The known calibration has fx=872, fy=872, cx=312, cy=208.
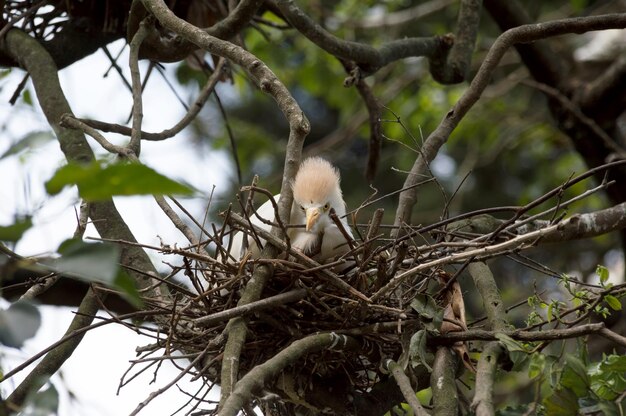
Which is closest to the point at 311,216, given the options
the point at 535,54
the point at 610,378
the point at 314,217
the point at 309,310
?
the point at 314,217

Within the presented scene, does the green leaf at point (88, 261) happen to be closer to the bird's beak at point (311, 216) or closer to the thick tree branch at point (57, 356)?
the thick tree branch at point (57, 356)

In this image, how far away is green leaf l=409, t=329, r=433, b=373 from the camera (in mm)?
2553

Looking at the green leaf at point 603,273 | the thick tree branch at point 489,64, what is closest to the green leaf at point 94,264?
the green leaf at point 603,273

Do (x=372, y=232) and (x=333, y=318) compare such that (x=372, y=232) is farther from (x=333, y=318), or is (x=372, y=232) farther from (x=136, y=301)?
(x=136, y=301)

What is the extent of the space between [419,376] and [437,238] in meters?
0.55

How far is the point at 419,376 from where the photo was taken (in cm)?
279

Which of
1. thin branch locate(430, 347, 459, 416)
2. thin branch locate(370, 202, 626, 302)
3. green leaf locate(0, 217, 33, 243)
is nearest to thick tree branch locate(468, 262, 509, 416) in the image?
thin branch locate(430, 347, 459, 416)

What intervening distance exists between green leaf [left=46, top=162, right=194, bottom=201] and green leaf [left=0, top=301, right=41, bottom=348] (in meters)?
0.37

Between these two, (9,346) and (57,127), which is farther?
(57,127)

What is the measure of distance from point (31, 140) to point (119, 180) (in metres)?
0.87

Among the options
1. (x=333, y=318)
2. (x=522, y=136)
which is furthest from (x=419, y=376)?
A: (x=522, y=136)

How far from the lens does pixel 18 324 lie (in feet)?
5.24

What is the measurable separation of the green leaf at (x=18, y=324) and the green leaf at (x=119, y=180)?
368 millimetres

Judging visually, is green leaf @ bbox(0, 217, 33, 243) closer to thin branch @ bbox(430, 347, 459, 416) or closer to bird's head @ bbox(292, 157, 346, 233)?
thin branch @ bbox(430, 347, 459, 416)
